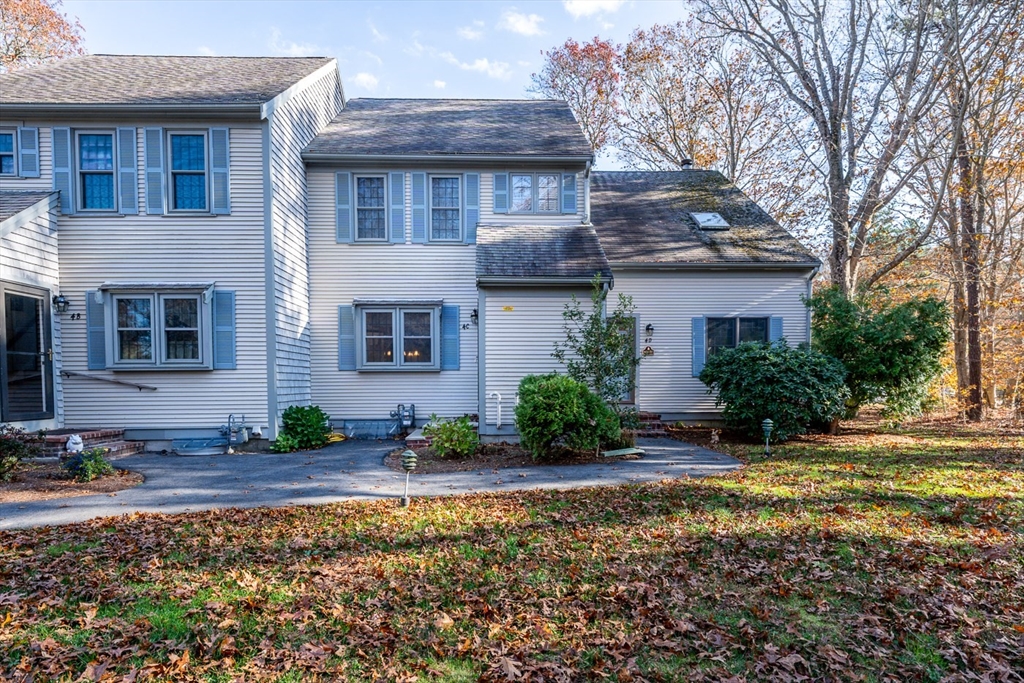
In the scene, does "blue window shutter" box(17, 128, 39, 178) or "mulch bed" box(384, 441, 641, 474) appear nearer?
"mulch bed" box(384, 441, 641, 474)

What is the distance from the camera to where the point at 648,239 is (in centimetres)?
1391

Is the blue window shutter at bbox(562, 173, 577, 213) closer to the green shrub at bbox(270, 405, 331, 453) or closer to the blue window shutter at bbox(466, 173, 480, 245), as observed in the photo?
the blue window shutter at bbox(466, 173, 480, 245)

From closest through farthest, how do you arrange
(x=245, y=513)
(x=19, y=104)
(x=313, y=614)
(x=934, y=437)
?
(x=313, y=614)
(x=245, y=513)
(x=19, y=104)
(x=934, y=437)

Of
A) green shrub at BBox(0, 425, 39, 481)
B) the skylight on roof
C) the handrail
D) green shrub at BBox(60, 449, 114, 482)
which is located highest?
the skylight on roof

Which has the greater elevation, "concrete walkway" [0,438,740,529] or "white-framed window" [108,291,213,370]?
"white-framed window" [108,291,213,370]

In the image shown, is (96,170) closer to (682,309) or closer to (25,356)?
(25,356)

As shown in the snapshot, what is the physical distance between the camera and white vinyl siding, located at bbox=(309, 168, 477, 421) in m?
12.2

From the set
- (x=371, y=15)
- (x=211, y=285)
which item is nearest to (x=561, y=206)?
(x=211, y=285)

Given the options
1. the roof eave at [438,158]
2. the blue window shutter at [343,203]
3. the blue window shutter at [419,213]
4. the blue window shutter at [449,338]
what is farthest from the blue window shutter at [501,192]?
the blue window shutter at [343,203]

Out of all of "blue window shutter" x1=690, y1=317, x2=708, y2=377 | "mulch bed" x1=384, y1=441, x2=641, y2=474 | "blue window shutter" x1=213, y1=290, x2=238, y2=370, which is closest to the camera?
"mulch bed" x1=384, y1=441, x2=641, y2=474

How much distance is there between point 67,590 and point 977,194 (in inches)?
710

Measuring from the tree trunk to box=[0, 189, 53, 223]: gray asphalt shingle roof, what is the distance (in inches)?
766

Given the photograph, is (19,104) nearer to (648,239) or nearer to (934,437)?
(648,239)

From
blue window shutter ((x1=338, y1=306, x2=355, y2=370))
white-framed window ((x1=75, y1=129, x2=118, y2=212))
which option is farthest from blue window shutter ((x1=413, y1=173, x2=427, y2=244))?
white-framed window ((x1=75, y1=129, x2=118, y2=212))
